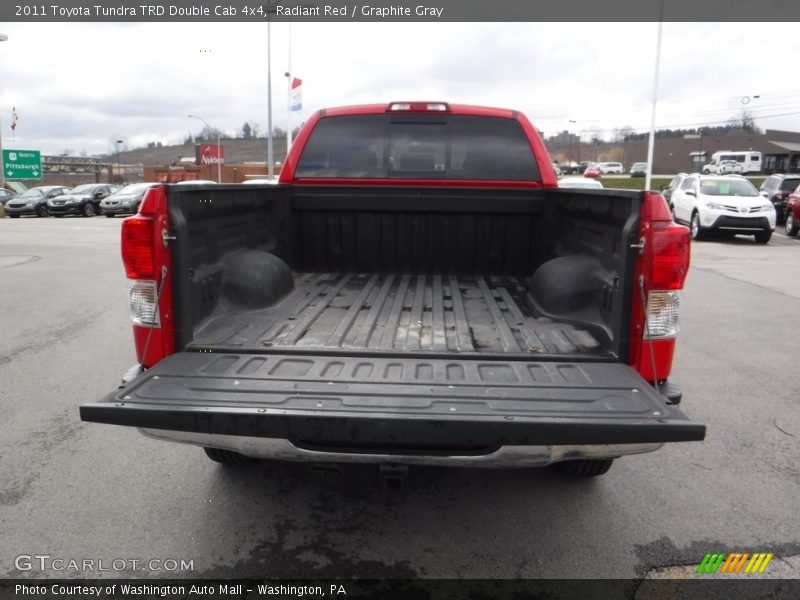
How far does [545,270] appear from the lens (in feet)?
13.4

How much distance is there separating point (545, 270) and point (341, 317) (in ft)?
4.48

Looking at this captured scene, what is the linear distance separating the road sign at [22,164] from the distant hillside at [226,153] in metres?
54.8

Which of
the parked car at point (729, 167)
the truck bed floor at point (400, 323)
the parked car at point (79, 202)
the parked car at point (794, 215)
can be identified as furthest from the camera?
the parked car at point (729, 167)

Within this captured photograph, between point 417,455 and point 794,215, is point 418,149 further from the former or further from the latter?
point 794,215

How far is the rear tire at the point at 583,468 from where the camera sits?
137 inches

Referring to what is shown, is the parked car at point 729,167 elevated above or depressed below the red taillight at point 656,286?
above

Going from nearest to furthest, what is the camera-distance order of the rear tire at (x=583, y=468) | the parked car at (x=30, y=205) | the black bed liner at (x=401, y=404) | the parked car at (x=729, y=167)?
the black bed liner at (x=401, y=404)
the rear tire at (x=583, y=468)
the parked car at (x=30, y=205)
the parked car at (x=729, y=167)

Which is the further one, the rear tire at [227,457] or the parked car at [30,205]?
the parked car at [30,205]

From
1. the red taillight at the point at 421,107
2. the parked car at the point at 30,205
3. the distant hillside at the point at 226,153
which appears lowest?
the parked car at the point at 30,205

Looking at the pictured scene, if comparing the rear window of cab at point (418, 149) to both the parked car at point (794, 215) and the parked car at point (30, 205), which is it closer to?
the parked car at point (794, 215)

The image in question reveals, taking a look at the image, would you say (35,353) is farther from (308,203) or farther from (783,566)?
(783,566)

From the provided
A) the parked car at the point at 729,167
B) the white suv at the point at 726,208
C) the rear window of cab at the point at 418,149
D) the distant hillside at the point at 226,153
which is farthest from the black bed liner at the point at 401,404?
the distant hillside at the point at 226,153

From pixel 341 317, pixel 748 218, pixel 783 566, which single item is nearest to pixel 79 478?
pixel 341 317

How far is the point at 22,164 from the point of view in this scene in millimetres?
35688
